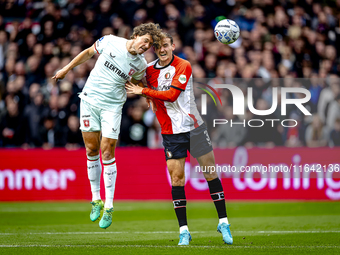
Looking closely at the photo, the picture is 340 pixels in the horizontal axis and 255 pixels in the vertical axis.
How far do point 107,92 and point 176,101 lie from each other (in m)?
1.10

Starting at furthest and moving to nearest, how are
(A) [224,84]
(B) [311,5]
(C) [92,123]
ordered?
(B) [311,5] < (A) [224,84] < (C) [92,123]

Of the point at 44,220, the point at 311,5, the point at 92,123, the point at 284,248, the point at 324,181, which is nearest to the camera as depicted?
the point at 284,248

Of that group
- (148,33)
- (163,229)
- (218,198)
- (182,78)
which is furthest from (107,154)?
(163,229)

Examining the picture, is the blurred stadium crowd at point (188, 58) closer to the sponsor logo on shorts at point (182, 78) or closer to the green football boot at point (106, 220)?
the sponsor logo on shorts at point (182, 78)

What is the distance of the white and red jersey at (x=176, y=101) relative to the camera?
22.8 ft

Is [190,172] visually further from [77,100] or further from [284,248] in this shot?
[284,248]

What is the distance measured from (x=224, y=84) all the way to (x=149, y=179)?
3.09m

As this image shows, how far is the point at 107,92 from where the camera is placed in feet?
24.6

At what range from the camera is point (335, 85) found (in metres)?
13.1

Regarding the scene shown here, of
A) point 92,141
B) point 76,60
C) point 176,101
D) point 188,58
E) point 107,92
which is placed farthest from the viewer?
point 188,58

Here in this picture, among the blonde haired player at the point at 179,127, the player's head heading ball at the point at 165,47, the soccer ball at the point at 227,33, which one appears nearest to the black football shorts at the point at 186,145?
the blonde haired player at the point at 179,127

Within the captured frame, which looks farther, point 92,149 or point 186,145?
point 92,149

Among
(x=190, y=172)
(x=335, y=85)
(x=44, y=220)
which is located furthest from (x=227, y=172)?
(x=44, y=220)

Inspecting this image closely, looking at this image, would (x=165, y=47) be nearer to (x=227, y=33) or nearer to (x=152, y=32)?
(x=152, y=32)
